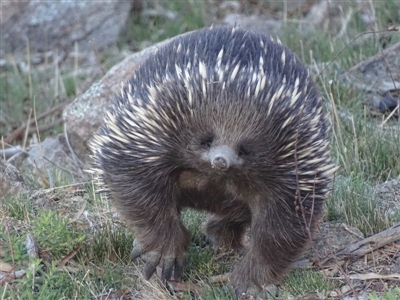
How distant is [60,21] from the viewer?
943cm

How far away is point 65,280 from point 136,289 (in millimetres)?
345

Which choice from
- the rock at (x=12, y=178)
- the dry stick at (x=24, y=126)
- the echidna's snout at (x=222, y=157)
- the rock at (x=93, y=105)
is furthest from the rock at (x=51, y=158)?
the echidna's snout at (x=222, y=157)

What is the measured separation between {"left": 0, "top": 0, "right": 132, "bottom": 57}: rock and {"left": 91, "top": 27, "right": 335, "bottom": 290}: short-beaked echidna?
549cm

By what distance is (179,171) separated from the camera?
12.0 feet

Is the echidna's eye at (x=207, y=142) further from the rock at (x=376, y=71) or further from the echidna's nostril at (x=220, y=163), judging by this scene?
the rock at (x=376, y=71)

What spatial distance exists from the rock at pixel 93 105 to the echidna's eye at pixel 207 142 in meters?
3.29

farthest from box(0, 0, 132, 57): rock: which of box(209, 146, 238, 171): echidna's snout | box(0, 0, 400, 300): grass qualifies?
box(209, 146, 238, 171): echidna's snout

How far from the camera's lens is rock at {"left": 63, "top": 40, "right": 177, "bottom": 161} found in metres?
6.66

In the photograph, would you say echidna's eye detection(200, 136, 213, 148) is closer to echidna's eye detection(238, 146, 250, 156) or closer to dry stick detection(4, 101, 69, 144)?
echidna's eye detection(238, 146, 250, 156)

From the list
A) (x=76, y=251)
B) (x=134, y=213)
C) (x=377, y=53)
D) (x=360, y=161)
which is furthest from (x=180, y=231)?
(x=377, y=53)

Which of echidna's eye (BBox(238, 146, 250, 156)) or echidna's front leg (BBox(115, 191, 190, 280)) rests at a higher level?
echidna's eye (BBox(238, 146, 250, 156))

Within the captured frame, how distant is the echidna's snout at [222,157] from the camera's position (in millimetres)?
3199

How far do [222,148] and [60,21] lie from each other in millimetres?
6469

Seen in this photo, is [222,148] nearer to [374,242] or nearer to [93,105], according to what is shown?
[374,242]
